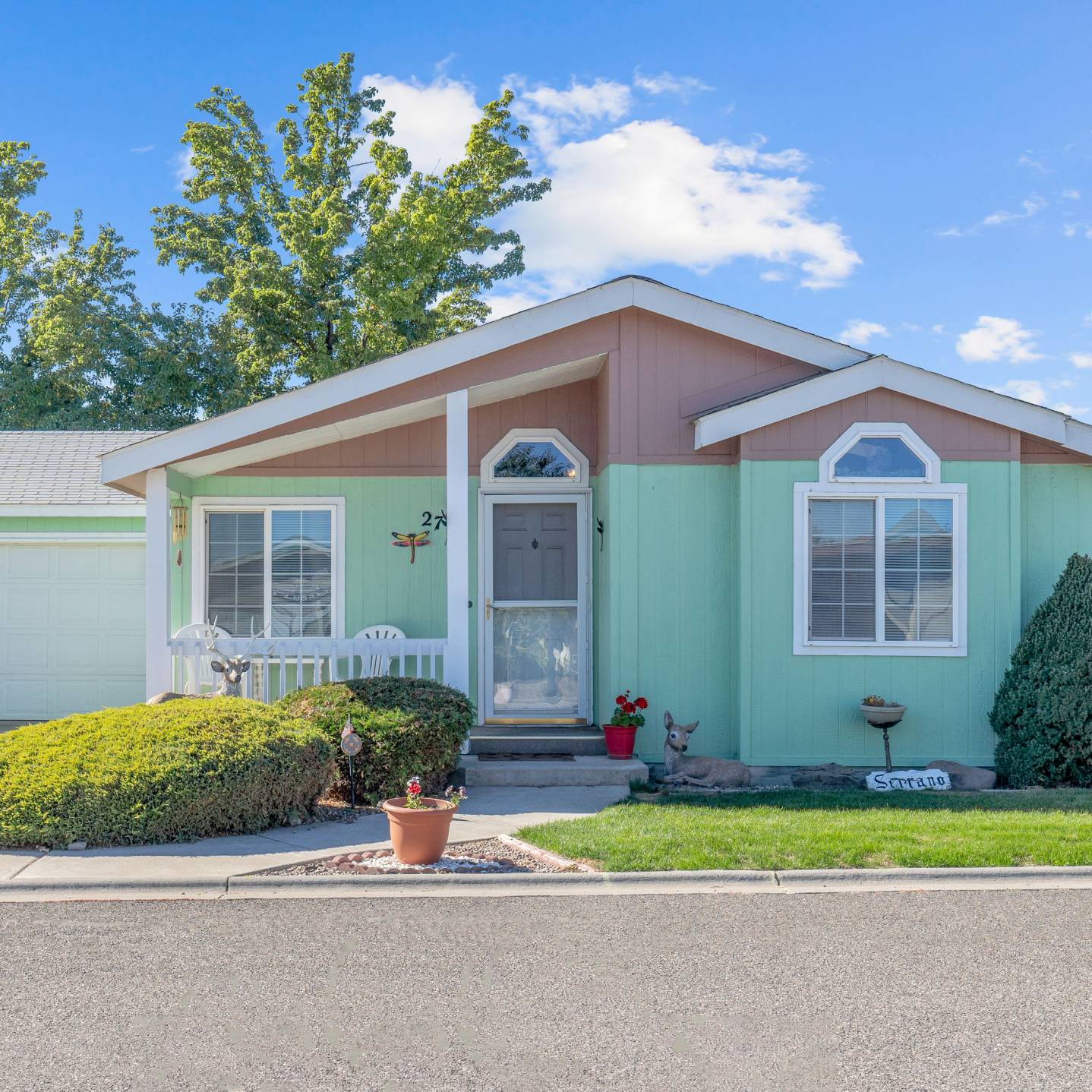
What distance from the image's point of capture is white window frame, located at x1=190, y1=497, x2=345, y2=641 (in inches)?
416

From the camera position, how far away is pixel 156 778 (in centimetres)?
669

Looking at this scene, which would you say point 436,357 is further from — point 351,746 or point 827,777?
point 827,777

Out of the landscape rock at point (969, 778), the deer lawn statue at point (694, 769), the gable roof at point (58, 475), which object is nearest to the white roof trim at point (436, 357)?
the gable roof at point (58, 475)

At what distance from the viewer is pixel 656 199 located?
552 inches

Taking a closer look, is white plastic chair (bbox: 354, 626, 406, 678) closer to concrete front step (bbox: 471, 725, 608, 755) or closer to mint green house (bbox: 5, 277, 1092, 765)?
mint green house (bbox: 5, 277, 1092, 765)


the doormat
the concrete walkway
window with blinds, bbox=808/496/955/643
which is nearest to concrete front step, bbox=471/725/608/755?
the doormat

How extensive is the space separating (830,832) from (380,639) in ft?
15.0

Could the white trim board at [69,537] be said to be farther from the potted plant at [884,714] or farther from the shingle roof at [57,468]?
the potted plant at [884,714]

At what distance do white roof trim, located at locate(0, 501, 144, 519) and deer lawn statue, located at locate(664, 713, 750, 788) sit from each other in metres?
6.40

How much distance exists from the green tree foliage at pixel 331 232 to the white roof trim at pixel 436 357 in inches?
499

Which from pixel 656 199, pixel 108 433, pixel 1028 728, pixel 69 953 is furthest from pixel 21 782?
pixel 656 199

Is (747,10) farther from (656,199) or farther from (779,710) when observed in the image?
(779,710)

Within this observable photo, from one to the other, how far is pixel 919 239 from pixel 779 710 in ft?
25.9

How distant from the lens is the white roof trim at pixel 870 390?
8.91m
